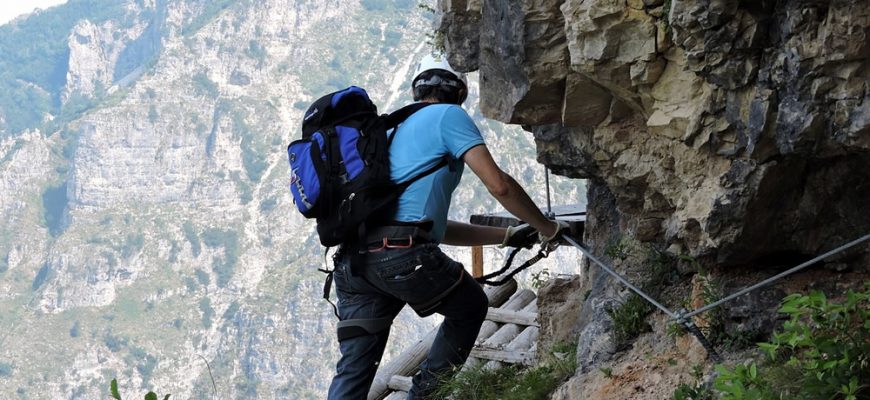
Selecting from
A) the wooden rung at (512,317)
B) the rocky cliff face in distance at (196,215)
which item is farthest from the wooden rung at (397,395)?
the rocky cliff face in distance at (196,215)

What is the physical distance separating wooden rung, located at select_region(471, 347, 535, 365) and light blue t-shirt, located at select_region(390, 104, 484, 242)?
278 cm

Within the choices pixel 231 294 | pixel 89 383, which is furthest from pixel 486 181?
pixel 231 294

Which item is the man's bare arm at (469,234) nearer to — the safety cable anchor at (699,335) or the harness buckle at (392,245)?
the harness buckle at (392,245)

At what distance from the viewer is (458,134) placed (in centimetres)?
503

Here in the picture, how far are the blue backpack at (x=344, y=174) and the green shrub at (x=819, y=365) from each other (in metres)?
1.94

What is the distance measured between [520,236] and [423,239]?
89 cm

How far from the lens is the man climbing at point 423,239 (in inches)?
199

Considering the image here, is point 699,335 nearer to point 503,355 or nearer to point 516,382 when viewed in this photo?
point 516,382

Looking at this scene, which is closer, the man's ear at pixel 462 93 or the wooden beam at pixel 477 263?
the man's ear at pixel 462 93

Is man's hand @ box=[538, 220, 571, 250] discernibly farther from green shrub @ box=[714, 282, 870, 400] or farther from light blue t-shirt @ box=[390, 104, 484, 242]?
green shrub @ box=[714, 282, 870, 400]

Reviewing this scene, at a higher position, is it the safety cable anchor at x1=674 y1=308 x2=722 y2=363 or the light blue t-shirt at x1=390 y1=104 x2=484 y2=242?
the light blue t-shirt at x1=390 y1=104 x2=484 y2=242

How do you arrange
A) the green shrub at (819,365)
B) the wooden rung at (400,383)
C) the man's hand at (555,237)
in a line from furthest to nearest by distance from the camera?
the wooden rung at (400,383), the man's hand at (555,237), the green shrub at (819,365)

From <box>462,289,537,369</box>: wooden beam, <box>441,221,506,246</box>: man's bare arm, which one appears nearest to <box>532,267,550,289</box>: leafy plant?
<box>462,289,537,369</box>: wooden beam

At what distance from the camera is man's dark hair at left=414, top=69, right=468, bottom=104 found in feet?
18.2
